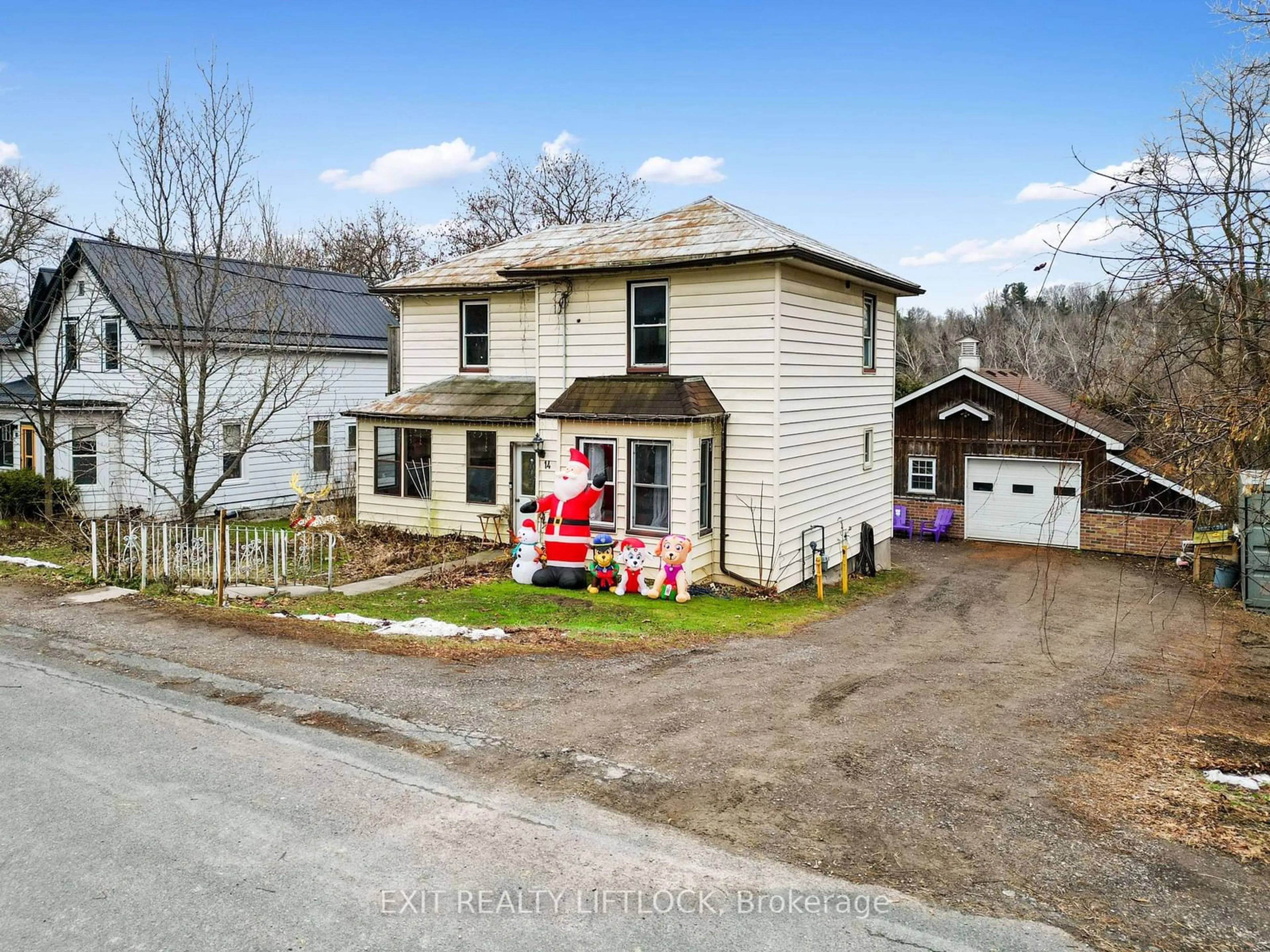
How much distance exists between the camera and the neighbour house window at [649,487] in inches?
560

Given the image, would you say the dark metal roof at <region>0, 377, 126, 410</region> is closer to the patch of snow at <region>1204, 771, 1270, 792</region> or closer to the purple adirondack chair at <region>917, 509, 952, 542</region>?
the purple adirondack chair at <region>917, 509, 952, 542</region>

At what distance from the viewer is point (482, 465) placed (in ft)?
60.2

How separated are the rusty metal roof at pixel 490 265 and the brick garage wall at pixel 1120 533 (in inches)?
590

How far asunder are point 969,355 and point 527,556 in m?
17.4

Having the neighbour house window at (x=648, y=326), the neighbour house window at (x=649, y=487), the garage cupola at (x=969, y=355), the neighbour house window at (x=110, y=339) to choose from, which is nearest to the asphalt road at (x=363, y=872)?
A: the neighbour house window at (x=649, y=487)

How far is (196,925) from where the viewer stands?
4480 mm

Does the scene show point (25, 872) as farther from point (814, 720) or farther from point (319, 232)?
point (319, 232)

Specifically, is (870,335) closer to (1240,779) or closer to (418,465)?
(418,465)

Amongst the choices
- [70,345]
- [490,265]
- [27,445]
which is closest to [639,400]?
[490,265]

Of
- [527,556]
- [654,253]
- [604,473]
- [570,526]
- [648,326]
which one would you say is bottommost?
[527,556]

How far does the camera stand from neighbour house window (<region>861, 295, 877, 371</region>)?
18016mm

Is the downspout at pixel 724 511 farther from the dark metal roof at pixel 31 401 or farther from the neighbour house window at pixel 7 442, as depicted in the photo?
the neighbour house window at pixel 7 442

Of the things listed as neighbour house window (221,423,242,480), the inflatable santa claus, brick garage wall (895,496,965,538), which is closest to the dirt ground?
the inflatable santa claus

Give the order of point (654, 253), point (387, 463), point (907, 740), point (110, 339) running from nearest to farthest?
point (907, 740) → point (654, 253) → point (387, 463) → point (110, 339)
